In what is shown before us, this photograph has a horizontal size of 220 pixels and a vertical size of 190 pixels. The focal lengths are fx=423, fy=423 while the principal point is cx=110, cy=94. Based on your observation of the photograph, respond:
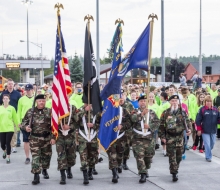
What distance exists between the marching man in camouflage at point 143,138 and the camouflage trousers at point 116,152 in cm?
37

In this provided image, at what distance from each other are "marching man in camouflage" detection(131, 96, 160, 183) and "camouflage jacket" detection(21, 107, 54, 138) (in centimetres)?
177

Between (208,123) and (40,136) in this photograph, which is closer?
(40,136)

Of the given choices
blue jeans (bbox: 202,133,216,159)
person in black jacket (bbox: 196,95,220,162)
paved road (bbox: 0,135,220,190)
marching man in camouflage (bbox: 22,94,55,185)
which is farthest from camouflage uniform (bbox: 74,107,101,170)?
blue jeans (bbox: 202,133,216,159)

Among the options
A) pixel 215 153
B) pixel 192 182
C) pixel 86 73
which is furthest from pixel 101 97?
pixel 215 153

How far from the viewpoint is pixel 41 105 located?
8.81m

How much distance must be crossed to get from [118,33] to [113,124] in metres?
1.97

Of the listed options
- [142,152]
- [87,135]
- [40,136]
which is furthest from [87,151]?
[142,152]

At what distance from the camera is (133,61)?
8.68 metres

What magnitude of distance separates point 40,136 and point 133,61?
246 centimetres

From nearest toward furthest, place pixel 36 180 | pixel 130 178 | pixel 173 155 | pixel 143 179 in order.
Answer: pixel 36 180
pixel 143 179
pixel 173 155
pixel 130 178

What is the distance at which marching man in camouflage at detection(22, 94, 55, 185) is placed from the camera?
8641 millimetres

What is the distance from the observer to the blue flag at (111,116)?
29.1ft

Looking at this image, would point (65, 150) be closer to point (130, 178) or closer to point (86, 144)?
point (86, 144)

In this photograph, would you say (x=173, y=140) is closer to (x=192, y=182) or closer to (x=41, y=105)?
(x=192, y=182)
